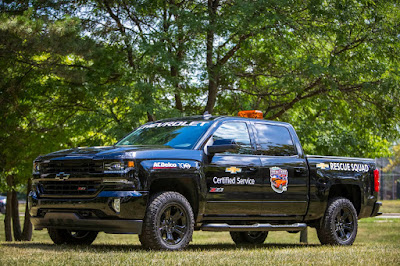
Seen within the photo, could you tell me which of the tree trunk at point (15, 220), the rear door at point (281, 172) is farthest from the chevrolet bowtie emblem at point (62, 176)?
the tree trunk at point (15, 220)

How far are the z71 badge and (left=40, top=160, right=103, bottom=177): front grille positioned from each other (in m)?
Result: 2.79

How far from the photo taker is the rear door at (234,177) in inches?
353

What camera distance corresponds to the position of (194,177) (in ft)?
28.4

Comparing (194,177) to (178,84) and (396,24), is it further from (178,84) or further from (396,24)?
(396,24)

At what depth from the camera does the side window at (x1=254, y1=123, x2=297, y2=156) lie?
992 cm

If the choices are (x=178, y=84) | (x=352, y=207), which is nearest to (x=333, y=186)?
(x=352, y=207)

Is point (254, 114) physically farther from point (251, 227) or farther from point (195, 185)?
point (195, 185)

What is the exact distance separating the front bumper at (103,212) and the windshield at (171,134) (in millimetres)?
1204

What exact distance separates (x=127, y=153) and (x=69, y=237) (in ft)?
7.72

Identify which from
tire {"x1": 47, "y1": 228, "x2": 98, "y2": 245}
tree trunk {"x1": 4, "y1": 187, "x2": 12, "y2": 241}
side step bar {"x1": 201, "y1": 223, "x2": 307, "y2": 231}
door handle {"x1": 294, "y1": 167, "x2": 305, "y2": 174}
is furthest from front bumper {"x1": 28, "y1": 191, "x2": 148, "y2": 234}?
tree trunk {"x1": 4, "y1": 187, "x2": 12, "y2": 241}

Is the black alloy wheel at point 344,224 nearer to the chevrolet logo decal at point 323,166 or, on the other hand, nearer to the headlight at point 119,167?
the chevrolet logo decal at point 323,166

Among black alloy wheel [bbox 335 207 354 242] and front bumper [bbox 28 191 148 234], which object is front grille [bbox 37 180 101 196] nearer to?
front bumper [bbox 28 191 148 234]

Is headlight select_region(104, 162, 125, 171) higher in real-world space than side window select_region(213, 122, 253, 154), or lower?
lower

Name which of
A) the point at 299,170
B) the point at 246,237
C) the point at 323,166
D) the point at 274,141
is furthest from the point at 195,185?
the point at 246,237
